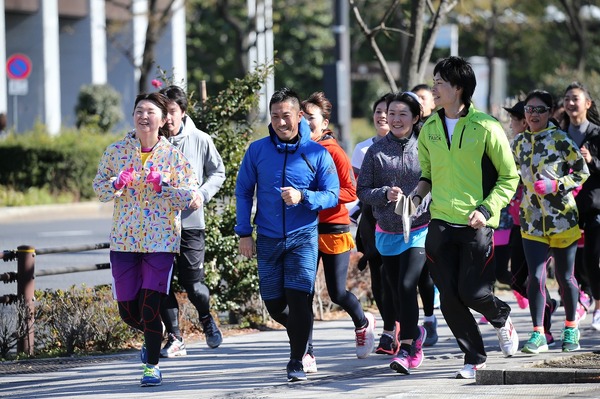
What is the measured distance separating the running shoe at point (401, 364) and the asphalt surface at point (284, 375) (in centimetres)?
5

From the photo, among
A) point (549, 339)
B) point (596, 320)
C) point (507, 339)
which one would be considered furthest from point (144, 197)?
point (596, 320)

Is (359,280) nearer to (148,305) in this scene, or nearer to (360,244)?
(360,244)

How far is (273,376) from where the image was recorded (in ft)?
24.7

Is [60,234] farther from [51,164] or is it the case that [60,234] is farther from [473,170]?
[473,170]

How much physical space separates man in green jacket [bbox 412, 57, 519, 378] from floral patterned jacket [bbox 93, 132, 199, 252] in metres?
1.58

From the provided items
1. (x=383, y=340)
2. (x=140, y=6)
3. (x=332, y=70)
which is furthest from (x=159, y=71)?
(x=140, y=6)

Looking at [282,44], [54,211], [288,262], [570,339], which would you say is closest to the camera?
[288,262]

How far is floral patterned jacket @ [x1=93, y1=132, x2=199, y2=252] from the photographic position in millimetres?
7141

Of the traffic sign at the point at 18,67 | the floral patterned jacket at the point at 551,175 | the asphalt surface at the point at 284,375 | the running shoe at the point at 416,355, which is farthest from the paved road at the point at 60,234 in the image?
the floral patterned jacket at the point at 551,175

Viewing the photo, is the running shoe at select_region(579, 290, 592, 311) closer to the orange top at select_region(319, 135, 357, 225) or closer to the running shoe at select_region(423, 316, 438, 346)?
the running shoe at select_region(423, 316, 438, 346)

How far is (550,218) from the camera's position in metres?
8.31

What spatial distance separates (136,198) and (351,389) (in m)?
1.80

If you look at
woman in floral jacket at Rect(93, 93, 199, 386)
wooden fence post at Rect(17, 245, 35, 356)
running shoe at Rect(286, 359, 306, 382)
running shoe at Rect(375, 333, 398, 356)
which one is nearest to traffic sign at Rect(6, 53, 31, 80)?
wooden fence post at Rect(17, 245, 35, 356)

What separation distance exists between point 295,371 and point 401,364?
0.71 meters
